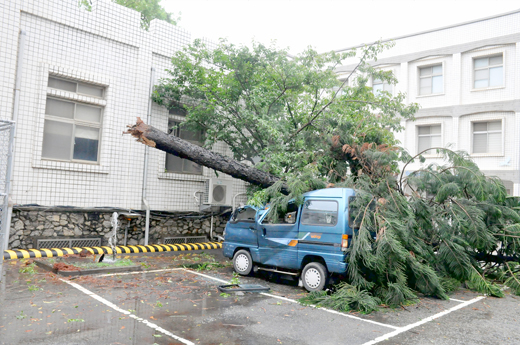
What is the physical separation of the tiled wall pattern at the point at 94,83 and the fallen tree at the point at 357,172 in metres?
1.18

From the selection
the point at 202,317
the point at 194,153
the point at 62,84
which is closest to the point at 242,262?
the point at 194,153


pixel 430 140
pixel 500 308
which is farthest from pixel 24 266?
pixel 430 140

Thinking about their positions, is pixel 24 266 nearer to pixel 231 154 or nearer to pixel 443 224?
pixel 231 154

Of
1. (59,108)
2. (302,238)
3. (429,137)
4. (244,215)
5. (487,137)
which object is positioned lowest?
(302,238)

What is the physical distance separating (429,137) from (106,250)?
1777 centimetres

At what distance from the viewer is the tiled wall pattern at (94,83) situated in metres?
10.6

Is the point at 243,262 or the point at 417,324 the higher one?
the point at 243,262

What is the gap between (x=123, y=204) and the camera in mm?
12508

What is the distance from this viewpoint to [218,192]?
1396 centimetres

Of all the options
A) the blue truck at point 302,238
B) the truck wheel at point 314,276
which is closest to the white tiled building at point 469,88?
the blue truck at point 302,238

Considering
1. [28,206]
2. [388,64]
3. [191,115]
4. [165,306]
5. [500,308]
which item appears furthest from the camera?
[388,64]

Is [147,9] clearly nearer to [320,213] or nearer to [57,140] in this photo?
[57,140]

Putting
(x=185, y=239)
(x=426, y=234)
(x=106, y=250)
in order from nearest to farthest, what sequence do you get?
(x=426, y=234), (x=106, y=250), (x=185, y=239)

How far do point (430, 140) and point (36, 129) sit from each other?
18.9m
